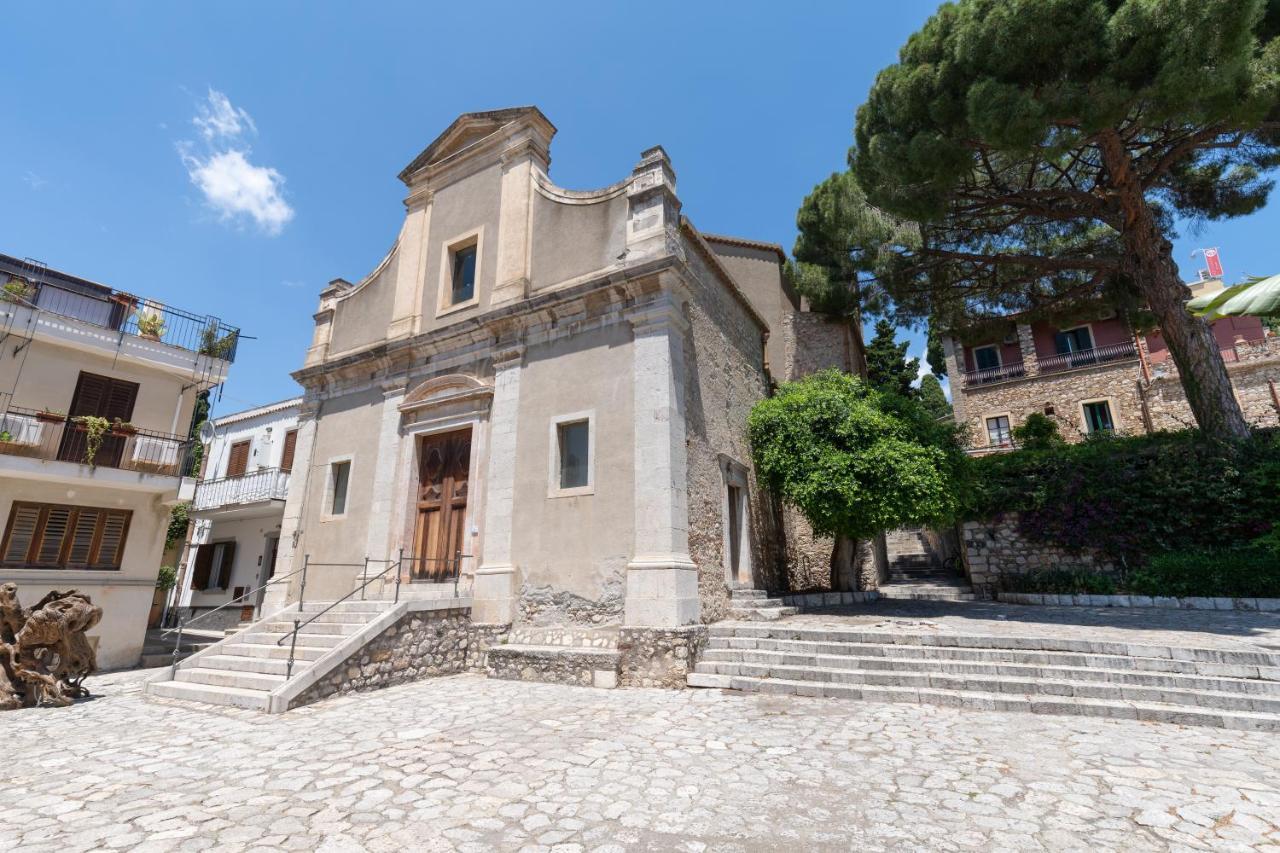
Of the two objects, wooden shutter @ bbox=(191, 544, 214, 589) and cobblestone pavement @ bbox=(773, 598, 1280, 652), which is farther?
wooden shutter @ bbox=(191, 544, 214, 589)

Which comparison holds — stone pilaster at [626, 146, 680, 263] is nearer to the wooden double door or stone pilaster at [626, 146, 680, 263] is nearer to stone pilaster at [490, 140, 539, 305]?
stone pilaster at [490, 140, 539, 305]

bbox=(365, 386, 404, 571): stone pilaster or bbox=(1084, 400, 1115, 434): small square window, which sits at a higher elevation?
bbox=(1084, 400, 1115, 434): small square window

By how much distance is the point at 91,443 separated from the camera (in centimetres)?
1078

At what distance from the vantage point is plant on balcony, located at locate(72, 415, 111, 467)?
10.8 m

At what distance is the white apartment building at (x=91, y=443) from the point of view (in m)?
10.5

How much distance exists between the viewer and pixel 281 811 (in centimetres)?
364

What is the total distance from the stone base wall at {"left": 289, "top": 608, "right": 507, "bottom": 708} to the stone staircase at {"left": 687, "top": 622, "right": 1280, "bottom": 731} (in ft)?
12.1

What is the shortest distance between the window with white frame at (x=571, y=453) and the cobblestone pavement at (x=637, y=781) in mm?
3791

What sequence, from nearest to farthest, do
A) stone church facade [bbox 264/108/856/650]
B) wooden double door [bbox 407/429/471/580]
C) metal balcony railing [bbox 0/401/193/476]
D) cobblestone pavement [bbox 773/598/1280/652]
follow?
cobblestone pavement [bbox 773/598/1280/652] < stone church facade [bbox 264/108/856/650] < metal balcony railing [bbox 0/401/193/476] < wooden double door [bbox 407/429/471/580]

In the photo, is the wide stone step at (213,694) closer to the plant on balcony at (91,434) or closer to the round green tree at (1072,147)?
the plant on balcony at (91,434)

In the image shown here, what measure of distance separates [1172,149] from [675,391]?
39.0ft

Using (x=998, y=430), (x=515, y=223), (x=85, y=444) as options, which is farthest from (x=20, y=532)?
(x=998, y=430)

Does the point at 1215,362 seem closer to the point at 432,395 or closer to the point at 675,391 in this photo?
the point at 675,391

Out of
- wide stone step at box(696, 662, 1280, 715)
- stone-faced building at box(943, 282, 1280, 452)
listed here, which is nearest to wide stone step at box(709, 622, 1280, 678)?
wide stone step at box(696, 662, 1280, 715)
